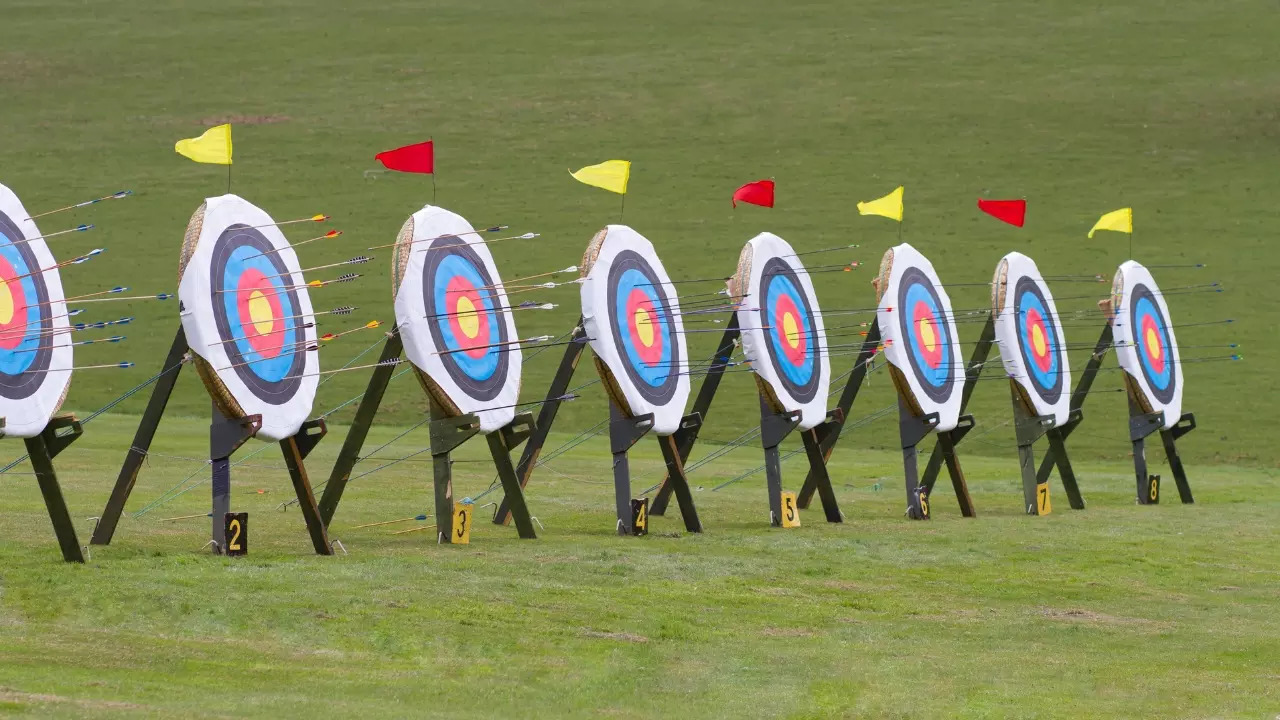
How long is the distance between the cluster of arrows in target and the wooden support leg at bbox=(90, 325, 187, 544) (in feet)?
0.07

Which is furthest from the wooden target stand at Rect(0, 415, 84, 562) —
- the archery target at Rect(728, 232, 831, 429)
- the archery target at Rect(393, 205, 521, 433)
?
the archery target at Rect(728, 232, 831, 429)

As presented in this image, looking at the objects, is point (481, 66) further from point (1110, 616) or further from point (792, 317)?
point (1110, 616)

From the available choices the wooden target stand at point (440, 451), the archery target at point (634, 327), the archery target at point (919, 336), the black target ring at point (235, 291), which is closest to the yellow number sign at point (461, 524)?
the wooden target stand at point (440, 451)

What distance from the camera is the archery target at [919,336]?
16.6 m

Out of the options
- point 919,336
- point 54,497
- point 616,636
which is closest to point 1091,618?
point 616,636

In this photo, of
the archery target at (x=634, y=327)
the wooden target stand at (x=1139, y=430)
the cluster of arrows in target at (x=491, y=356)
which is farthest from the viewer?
the wooden target stand at (x=1139, y=430)

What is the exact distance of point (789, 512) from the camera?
15.3 meters

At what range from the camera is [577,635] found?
9438mm

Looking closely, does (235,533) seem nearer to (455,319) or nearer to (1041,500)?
(455,319)

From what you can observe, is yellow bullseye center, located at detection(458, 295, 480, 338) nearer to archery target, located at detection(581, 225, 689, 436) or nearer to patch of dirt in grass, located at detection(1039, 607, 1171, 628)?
archery target, located at detection(581, 225, 689, 436)

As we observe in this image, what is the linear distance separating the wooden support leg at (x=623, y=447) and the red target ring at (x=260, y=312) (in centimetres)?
295

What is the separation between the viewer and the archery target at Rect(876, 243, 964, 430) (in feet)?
54.6

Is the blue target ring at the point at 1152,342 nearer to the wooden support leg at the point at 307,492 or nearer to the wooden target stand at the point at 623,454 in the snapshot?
the wooden target stand at the point at 623,454

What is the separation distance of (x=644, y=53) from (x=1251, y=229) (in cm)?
2194
